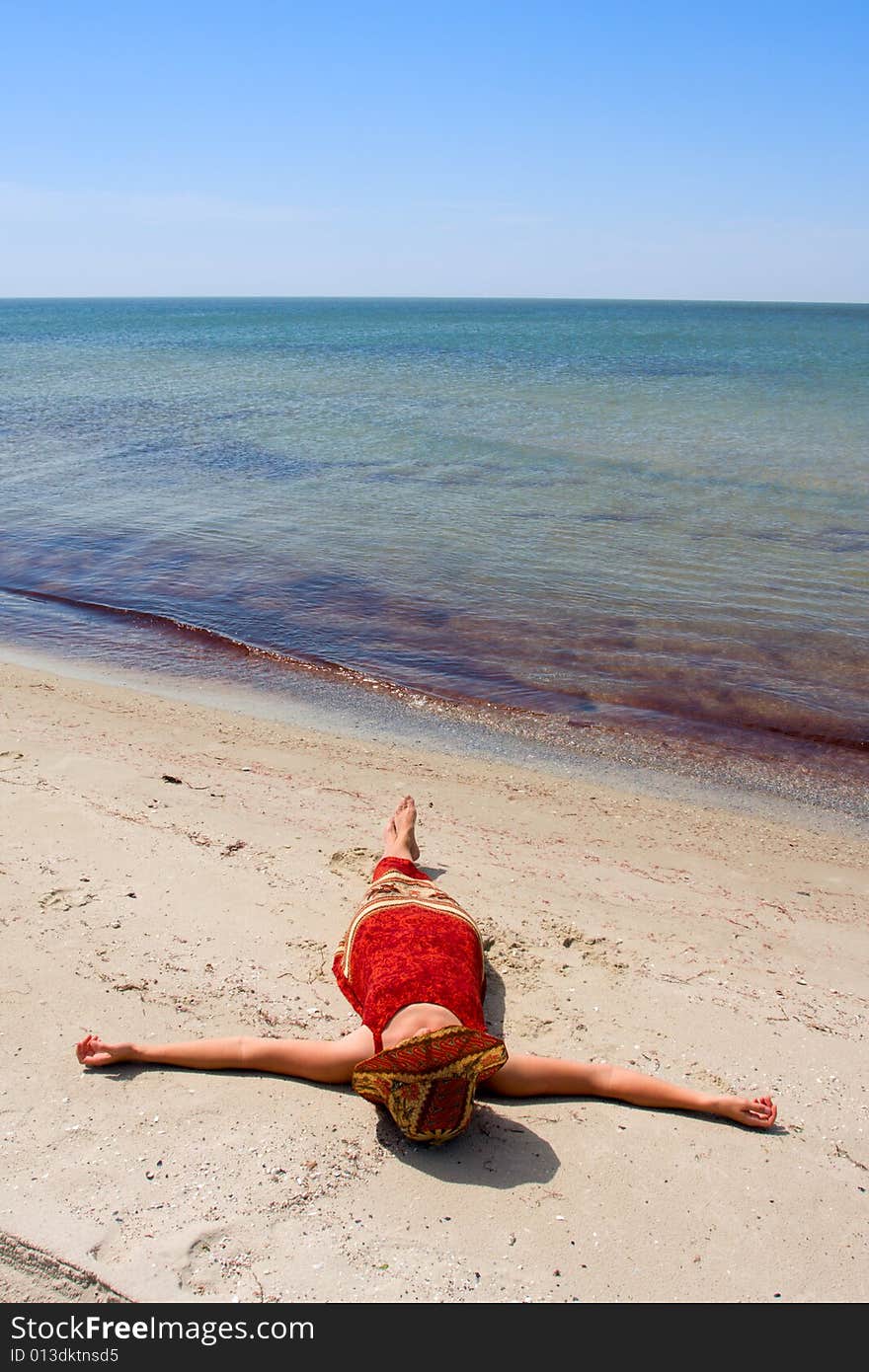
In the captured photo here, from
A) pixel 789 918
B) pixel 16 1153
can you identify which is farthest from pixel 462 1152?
pixel 789 918

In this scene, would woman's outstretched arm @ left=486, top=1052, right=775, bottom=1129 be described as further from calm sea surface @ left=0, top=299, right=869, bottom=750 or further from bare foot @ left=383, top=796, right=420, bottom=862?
calm sea surface @ left=0, top=299, right=869, bottom=750

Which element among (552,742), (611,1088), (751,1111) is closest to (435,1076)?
(611,1088)

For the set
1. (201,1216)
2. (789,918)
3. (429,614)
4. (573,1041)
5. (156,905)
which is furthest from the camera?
(429,614)

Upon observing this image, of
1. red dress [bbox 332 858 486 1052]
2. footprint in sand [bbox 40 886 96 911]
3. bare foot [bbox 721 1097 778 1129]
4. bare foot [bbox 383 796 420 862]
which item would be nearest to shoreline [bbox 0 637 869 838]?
bare foot [bbox 383 796 420 862]

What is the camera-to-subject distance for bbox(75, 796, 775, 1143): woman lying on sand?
3.66 meters

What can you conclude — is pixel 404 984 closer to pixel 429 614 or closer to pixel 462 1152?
pixel 462 1152

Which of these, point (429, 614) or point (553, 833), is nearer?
point (553, 833)

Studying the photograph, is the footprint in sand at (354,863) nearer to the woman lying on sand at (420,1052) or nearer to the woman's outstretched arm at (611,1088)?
the woman lying on sand at (420,1052)

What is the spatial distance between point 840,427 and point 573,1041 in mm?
25571

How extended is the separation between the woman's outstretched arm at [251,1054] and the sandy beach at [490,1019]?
0.07 m

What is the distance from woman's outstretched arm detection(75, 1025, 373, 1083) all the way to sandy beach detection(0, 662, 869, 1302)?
A: 7cm

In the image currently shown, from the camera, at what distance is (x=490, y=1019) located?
181 inches

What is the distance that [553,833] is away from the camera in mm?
6809
